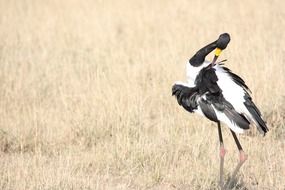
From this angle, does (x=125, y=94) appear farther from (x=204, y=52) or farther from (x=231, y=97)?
(x=231, y=97)

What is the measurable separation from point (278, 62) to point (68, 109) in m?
2.93

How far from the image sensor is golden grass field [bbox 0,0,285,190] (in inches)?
256

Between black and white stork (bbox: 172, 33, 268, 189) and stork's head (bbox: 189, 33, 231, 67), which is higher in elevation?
stork's head (bbox: 189, 33, 231, 67)

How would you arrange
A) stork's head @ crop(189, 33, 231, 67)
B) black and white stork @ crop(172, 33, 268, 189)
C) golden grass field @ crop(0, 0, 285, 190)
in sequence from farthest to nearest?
stork's head @ crop(189, 33, 231, 67), golden grass field @ crop(0, 0, 285, 190), black and white stork @ crop(172, 33, 268, 189)

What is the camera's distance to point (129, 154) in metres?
6.82

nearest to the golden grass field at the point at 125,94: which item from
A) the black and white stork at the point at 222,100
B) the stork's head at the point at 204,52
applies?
the black and white stork at the point at 222,100

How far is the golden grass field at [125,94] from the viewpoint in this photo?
6512 mm

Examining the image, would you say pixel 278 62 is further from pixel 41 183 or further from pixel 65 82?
pixel 41 183

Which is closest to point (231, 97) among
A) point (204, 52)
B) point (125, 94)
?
point (204, 52)

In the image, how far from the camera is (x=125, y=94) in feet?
26.7

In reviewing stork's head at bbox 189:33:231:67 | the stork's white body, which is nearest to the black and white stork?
the stork's white body

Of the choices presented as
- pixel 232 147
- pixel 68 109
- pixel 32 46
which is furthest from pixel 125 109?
pixel 32 46

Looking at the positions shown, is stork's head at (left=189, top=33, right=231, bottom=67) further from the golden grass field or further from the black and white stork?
the golden grass field

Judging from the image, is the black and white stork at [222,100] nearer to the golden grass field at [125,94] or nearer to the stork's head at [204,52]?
the stork's head at [204,52]
